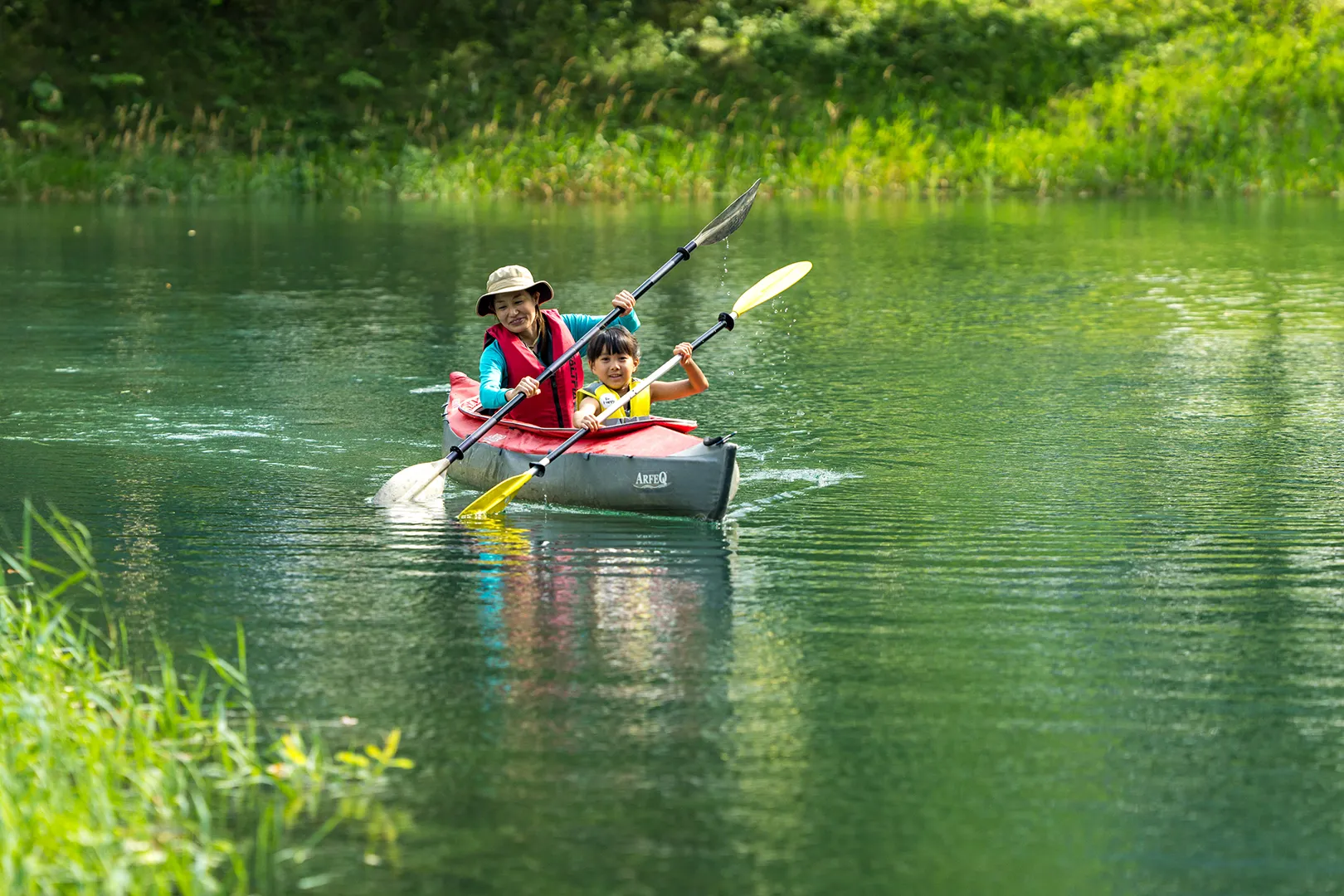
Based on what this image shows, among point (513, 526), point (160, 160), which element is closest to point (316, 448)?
point (513, 526)

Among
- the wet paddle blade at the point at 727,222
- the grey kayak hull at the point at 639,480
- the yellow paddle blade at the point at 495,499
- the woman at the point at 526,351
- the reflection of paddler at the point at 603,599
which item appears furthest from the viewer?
the wet paddle blade at the point at 727,222

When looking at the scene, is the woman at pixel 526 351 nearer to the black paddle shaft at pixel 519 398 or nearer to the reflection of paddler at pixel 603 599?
the black paddle shaft at pixel 519 398

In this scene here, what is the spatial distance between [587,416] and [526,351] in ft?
2.05

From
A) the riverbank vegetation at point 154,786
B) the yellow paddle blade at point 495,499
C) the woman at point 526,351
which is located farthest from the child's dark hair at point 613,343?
the riverbank vegetation at point 154,786

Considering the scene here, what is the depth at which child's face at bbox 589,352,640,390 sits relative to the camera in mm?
10273

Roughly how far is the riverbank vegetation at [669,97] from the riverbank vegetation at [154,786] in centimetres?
2548

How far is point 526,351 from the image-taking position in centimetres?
1047

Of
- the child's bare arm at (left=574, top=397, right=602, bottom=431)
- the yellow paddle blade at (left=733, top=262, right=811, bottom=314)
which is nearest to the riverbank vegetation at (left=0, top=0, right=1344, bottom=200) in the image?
the yellow paddle blade at (left=733, top=262, right=811, bottom=314)

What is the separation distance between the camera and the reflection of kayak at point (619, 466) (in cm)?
935

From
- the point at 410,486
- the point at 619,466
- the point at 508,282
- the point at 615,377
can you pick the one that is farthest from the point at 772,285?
the point at 410,486

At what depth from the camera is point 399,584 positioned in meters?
8.09

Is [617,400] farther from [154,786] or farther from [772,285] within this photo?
[154,786]

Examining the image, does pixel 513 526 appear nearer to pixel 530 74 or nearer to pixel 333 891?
pixel 333 891

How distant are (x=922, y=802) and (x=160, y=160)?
27566 millimetres
